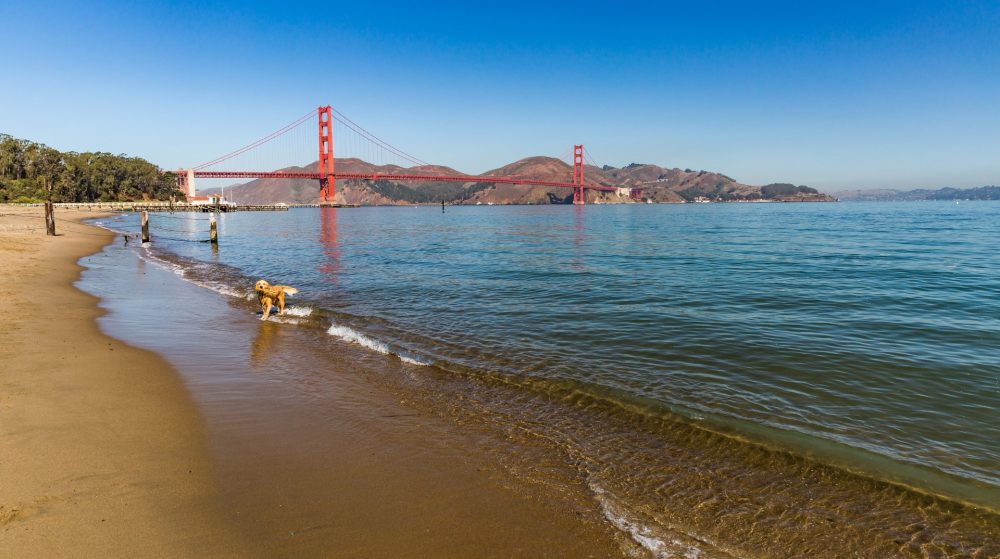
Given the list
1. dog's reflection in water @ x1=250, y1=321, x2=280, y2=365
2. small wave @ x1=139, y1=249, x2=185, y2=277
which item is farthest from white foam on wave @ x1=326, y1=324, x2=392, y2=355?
small wave @ x1=139, y1=249, x2=185, y2=277

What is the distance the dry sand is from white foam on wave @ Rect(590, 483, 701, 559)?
8.63 ft

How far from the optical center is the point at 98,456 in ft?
14.1

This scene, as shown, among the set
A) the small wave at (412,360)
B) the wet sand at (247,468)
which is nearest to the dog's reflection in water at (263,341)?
the wet sand at (247,468)

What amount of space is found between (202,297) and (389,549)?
12695 mm

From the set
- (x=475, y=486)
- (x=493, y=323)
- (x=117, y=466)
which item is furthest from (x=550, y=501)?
(x=493, y=323)

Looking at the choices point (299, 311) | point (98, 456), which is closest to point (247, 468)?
point (98, 456)

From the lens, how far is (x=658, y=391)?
651 centimetres

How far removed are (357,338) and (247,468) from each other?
5.04 meters

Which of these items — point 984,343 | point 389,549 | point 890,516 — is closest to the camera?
point 389,549

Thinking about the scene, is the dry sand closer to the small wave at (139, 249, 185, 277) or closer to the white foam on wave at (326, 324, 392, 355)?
the white foam on wave at (326, 324, 392, 355)

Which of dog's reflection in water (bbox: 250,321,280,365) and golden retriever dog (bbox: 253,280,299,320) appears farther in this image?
golden retriever dog (bbox: 253,280,299,320)

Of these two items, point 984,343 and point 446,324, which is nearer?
Answer: point 984,343

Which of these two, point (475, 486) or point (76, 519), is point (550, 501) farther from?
point (76, 519)

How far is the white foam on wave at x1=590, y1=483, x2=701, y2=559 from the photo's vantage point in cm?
336
